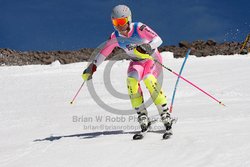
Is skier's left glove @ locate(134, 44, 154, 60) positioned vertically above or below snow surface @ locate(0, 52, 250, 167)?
above

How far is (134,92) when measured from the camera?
6.57m

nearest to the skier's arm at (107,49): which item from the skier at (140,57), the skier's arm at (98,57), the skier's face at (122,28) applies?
the skier's arm at (98,57)

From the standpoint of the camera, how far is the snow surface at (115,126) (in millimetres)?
4965

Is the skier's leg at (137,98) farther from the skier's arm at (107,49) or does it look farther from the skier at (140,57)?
the skier's arm at (107,49)

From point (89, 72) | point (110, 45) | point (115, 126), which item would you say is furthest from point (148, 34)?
point (115, 126)

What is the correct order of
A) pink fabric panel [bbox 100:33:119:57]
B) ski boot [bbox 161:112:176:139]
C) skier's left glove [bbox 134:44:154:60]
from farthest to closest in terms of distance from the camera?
pink fabric panel [bbox 100:33:119:57], skier's left glove [bbox 134:44:154:60], ski boot [bbox 161:112:176:139]

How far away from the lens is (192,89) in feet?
42.4

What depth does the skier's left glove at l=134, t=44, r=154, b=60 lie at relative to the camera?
6.36 meters

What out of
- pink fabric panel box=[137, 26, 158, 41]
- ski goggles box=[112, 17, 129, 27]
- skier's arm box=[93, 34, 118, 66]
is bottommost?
skier's arm box=[93, 34, 118, 66]

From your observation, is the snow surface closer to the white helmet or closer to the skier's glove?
the skier's glove

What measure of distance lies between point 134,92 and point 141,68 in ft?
1.21

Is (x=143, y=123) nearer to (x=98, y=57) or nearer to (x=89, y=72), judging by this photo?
(x=89, y=72)

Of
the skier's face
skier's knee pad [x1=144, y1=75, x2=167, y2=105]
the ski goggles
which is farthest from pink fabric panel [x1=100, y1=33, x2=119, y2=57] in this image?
skier's knee pad [x1=144, y1=75, x2=167, y2=105]

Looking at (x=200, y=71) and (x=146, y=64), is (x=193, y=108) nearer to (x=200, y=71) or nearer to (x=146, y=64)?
(x=146, y=64)
